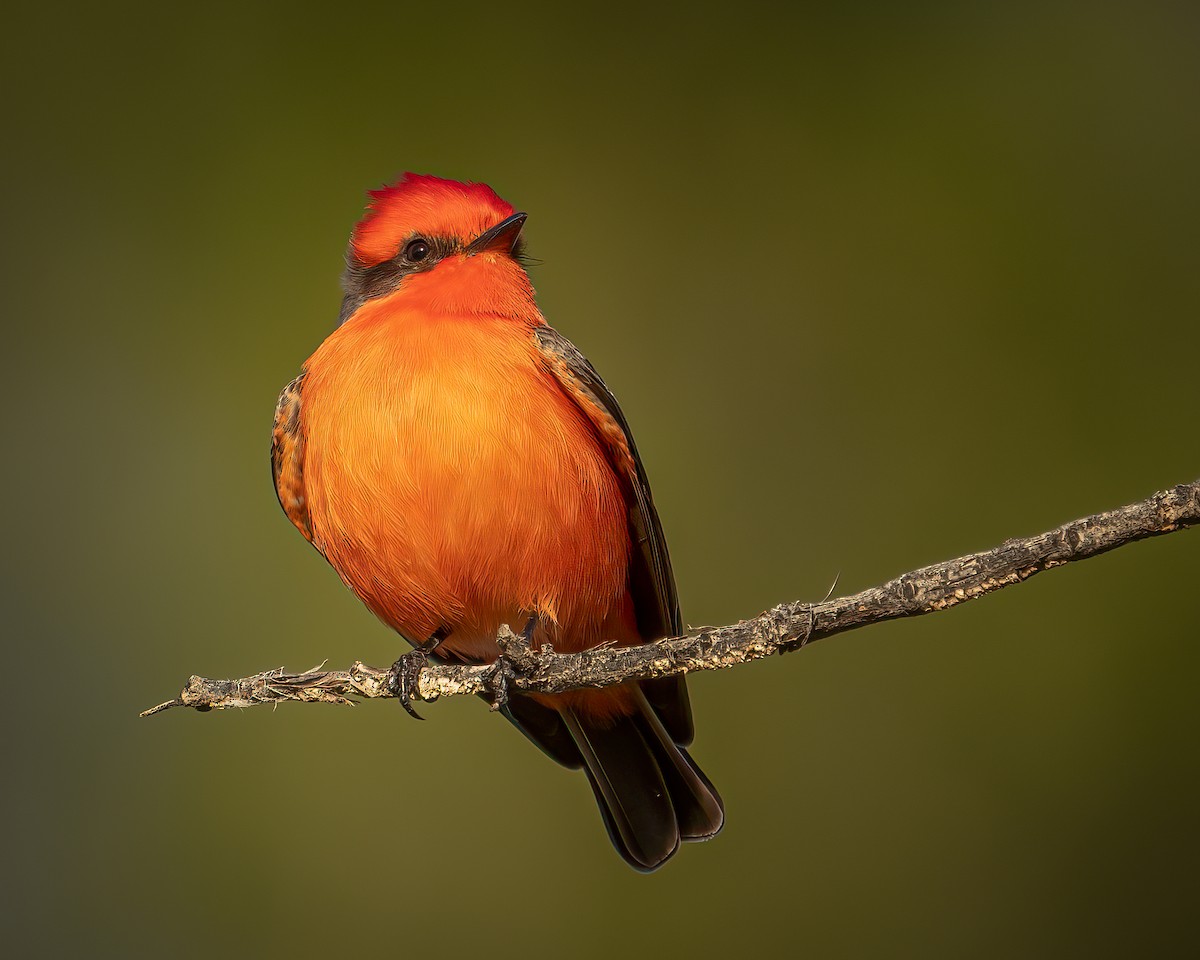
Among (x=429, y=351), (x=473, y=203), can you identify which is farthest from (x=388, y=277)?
(x=429, y=351)

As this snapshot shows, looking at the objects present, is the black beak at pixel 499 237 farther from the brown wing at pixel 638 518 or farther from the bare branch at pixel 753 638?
the bare branch at pixel 753 638

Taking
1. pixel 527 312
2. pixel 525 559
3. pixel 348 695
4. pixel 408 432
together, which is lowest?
pixel 348 695

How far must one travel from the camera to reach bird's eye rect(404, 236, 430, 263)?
2.88m

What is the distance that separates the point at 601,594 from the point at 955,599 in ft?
3.42

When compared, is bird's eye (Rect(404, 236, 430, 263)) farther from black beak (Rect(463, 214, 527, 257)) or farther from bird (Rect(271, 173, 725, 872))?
black beak (Rect(463, 214, 527, 257))

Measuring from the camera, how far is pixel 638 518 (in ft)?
9.27

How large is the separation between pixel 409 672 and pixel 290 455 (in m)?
0.62

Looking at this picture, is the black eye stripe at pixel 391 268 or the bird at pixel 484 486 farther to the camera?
the black eye stripe at pixel 391 268

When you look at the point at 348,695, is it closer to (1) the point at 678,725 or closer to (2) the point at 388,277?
(1) the point at 678,725

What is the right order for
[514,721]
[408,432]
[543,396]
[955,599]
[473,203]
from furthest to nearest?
1. [514,721]
2. [473,203]
3. [543,396]
4. [408,432]
5. [955,599]

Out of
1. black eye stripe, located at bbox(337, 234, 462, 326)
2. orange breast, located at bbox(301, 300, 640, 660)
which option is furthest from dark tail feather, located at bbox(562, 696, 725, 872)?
black eye stripe, located at bbox(337, 234, 462, 326)

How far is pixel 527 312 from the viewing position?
287 centimetres

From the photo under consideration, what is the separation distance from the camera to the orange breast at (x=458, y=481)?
8.12 feet

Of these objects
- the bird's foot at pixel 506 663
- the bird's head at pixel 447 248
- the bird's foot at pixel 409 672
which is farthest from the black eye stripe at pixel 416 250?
the bird's foot at pixel 506 663
